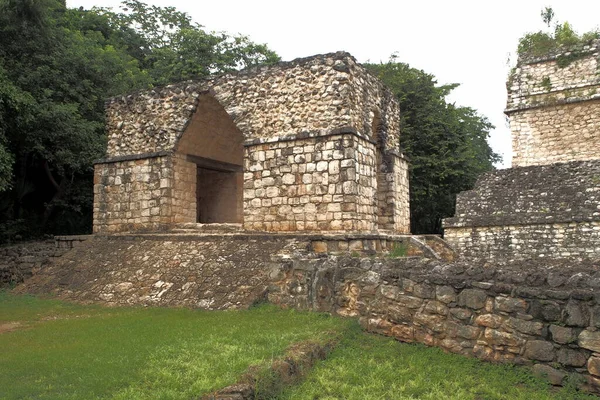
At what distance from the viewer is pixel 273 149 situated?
1119cm

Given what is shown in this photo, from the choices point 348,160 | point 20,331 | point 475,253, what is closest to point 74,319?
point 20,331

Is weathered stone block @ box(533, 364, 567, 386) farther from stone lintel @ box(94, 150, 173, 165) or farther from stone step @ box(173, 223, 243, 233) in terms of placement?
stone lintel @ box(94, 150, 173, 165)

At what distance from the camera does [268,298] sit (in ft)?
26.3

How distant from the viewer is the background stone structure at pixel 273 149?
34.6 feet

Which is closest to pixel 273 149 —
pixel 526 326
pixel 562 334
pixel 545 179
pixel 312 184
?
pixel 312 184

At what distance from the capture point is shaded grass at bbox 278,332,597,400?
4.36 metres

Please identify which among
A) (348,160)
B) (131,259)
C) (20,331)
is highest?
(348,160)

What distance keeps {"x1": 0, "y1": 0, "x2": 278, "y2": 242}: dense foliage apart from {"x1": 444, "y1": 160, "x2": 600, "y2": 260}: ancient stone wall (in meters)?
12.7

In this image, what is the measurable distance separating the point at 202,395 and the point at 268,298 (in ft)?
12.8

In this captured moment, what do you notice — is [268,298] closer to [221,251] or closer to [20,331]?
[221,251]

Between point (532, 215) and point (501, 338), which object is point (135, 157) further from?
point (532, 215)

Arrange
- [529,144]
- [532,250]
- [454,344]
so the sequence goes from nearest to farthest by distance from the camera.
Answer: [454,344] → [532,250] → [529,144]

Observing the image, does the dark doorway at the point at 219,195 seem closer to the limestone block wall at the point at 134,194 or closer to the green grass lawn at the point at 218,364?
the limestone block wall at the point at 134,194

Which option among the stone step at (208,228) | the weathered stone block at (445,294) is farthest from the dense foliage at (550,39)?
the weathered stone block at (445,294)
